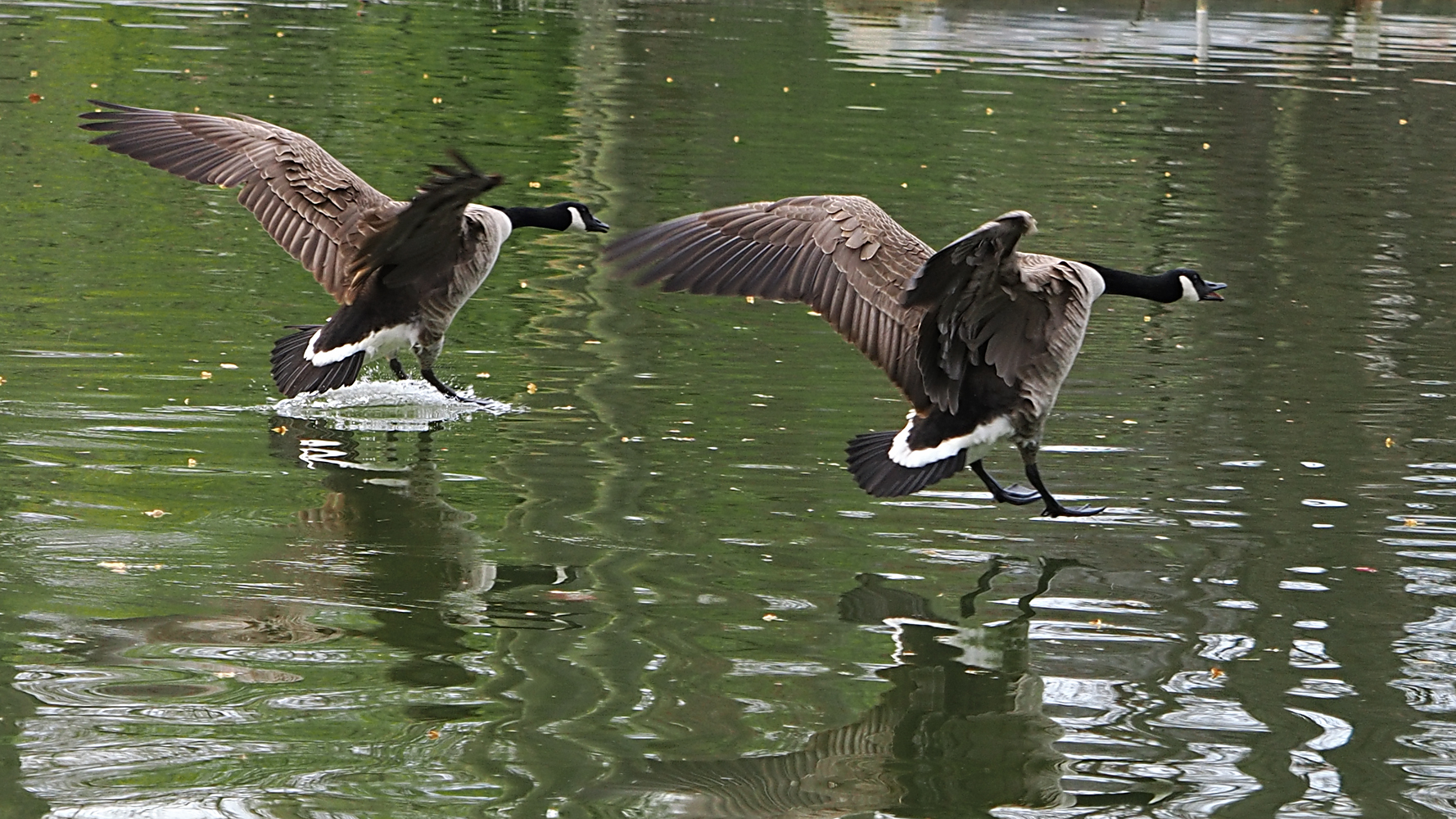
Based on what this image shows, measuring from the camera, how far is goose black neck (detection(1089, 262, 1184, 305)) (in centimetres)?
754

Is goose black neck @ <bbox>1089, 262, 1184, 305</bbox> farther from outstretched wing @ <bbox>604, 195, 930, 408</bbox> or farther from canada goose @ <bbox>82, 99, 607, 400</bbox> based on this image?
canada goose @ <bbox>82, 99, 607, 400</bbox>

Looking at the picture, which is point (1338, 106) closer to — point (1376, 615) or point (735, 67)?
point (735, 67)

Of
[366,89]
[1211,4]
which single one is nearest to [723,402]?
[366,89]

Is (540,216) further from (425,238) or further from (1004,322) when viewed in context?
(1004,322)

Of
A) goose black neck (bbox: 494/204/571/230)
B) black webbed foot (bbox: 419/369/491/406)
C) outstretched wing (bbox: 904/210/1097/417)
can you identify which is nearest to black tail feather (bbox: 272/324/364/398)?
black webbed foot (bbox: 419/369/491/406)

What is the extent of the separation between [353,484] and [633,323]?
3.36 metres

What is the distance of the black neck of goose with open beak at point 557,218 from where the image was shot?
9555 millimetres

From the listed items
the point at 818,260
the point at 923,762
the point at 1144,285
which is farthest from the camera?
the point at 1144,285

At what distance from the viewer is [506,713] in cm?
501

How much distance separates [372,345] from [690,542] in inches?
93.6

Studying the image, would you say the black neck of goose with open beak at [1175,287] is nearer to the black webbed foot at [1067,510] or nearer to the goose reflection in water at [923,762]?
the black webbed foot at [1067,510]

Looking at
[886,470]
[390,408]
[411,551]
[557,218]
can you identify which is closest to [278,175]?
[390,408]

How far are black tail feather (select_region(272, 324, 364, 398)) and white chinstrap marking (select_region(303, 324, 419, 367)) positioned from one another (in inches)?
0.9

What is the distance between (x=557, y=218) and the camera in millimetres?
9828
